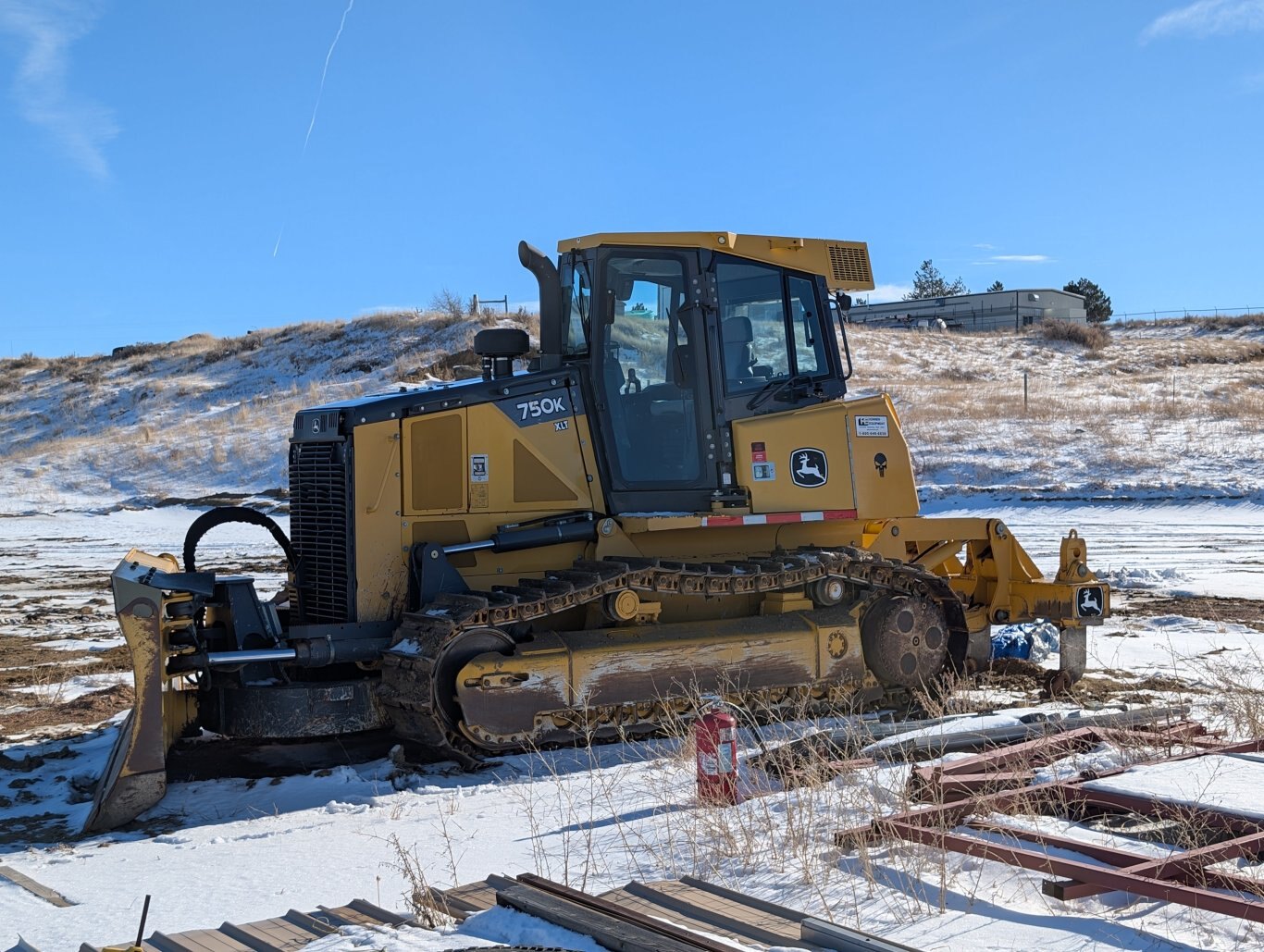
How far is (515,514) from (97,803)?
10.3 feet

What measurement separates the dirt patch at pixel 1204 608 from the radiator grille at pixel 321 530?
8.29 meters

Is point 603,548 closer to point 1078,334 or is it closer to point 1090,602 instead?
point 1090,602

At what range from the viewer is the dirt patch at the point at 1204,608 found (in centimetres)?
1230

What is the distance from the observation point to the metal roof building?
63406 millimetres

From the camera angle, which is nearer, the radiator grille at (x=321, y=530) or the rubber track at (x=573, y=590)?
the rubber track at (x=573, y=590)

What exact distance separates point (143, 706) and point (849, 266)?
571 cm

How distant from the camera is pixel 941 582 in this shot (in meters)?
9.34

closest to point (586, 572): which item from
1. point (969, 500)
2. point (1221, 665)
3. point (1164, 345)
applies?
point (1221, 665)

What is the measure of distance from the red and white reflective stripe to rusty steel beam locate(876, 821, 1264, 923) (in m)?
3.56

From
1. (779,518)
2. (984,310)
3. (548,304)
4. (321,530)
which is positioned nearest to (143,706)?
(321,530)

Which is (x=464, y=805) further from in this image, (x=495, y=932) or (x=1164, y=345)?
(x=1164, y=345)

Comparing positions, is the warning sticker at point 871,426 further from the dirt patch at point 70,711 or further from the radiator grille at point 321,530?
the dirt patch at point 70,711

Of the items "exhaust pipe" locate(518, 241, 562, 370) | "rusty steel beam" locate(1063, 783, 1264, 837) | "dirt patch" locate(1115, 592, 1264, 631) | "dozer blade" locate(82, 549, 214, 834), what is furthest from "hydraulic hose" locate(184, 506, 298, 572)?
"dirt patch" locate(1115, 592, 1264, 631)

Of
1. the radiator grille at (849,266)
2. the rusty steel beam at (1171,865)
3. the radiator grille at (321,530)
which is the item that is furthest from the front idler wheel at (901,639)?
the rusty steel beam at (1171,865)
